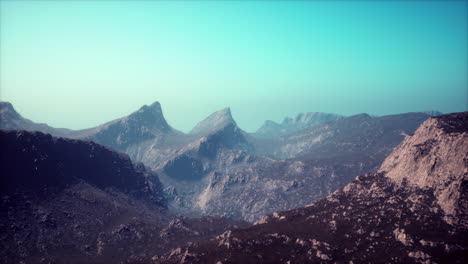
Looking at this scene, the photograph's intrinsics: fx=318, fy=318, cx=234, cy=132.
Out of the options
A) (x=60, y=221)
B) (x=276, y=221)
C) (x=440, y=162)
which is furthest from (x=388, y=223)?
(x=60, y=221)

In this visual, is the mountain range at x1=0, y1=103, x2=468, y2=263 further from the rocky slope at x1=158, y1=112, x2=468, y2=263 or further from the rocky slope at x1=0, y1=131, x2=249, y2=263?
the rocky slope at x1=0, y1=131, x2=249, y2=263

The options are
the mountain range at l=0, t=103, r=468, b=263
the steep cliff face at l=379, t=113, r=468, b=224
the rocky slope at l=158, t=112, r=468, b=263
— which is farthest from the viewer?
the steep cliff face at l=379, t=113, r=468, b=224

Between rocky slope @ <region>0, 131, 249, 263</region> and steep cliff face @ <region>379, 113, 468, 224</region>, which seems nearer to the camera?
steep cliff face @ <region>379, 113, 468, 224</region>

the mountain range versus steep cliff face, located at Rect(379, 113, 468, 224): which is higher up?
steep cliff face, located at Rect(379, 113, 468, 224)

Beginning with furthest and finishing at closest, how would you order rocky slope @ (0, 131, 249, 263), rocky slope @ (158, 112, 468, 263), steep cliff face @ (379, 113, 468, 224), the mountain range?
rocky slope @ (0, 131, 249, 263)
steep cliff face @ (379, 113, 468, 224)
the mountain range
rocky slope @ (158, 112, 468, 263)

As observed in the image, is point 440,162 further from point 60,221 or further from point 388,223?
point 60,221

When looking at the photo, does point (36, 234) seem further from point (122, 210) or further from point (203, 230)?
point (203, 230)

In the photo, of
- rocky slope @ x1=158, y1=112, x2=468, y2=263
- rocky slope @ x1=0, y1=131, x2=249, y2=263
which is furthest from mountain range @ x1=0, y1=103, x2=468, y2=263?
rocky slope @ x1=0, y1=131, x2=249, y2=263
